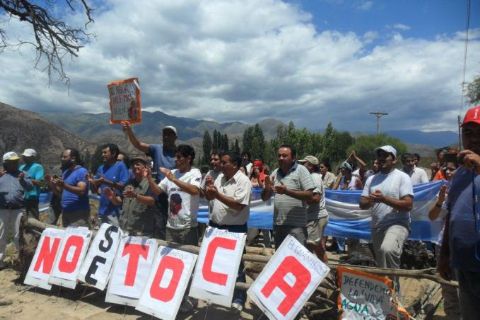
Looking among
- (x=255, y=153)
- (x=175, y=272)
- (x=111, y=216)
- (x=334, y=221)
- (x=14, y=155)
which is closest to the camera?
(x=175, y=272)

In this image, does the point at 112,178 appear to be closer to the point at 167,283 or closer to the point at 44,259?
the point at 44,259

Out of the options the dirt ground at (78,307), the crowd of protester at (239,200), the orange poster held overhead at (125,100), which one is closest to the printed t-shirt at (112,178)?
the crowd of protester at (239,200)

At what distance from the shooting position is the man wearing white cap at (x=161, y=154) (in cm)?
580

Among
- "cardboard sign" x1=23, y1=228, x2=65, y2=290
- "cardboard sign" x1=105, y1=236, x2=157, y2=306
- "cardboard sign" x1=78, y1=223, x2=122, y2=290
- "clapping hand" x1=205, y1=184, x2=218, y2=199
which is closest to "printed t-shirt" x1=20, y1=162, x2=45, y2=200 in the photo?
"cardboard sign" x1=23, y1=228, x2=65, y2=290

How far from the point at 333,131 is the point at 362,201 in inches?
2364

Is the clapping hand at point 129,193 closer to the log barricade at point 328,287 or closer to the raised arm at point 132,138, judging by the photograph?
the log barricade at point 328,287

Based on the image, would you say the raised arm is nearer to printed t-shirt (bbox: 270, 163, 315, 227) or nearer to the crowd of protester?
the crowd of protester

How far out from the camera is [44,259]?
20.4 ft

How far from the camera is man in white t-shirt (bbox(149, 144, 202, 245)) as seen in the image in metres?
5.26

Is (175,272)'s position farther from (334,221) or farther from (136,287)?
(334,221)

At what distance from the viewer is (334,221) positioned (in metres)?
8.61

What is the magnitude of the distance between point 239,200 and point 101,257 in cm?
228

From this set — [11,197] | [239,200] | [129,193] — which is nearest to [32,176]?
[11,197]

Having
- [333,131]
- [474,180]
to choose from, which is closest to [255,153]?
[333,131]
